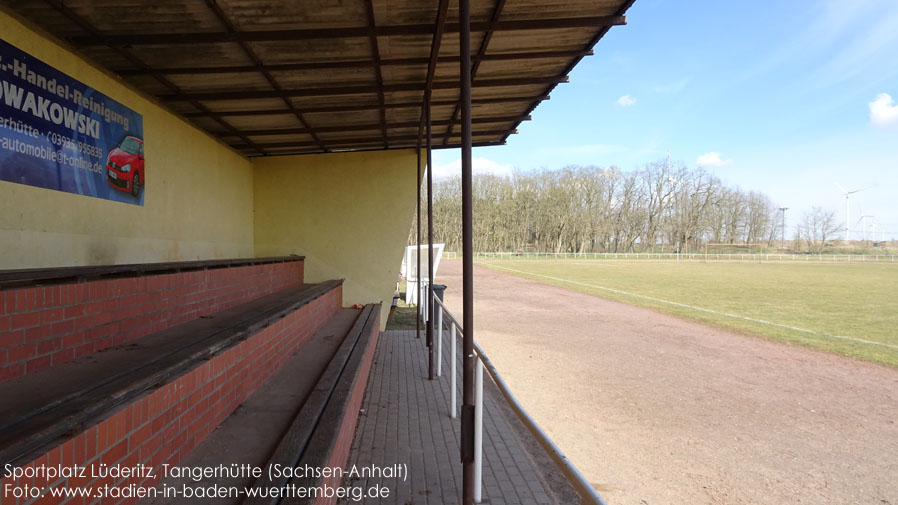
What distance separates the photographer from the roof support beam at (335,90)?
22.0ft

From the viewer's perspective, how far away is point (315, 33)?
517cm

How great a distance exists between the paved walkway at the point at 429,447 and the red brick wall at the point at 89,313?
193cm

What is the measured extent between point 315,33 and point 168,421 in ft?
13.7

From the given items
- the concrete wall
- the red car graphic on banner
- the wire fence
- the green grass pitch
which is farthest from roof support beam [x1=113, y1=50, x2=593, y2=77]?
the wire fence

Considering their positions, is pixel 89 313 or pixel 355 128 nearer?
pixel 89 313

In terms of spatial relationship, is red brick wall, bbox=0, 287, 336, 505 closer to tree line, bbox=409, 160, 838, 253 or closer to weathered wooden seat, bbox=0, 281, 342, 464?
weathered wooden seat, bbox=0, 281, 342, 464

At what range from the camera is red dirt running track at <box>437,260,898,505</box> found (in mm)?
4875

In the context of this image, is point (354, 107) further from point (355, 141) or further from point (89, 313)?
point (89, 313)

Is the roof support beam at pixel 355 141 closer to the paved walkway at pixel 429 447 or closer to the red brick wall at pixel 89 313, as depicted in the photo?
the paved walkway at pixel 429 447

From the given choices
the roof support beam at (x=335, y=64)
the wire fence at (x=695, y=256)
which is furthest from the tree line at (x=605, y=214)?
the roof support beam at (x=335, y=64)

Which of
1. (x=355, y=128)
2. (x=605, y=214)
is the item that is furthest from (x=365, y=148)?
(x=605, y=214)

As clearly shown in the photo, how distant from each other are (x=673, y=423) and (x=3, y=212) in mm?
7670

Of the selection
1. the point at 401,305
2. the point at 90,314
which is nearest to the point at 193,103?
the point at 90,314

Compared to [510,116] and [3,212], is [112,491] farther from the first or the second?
[510,116]
